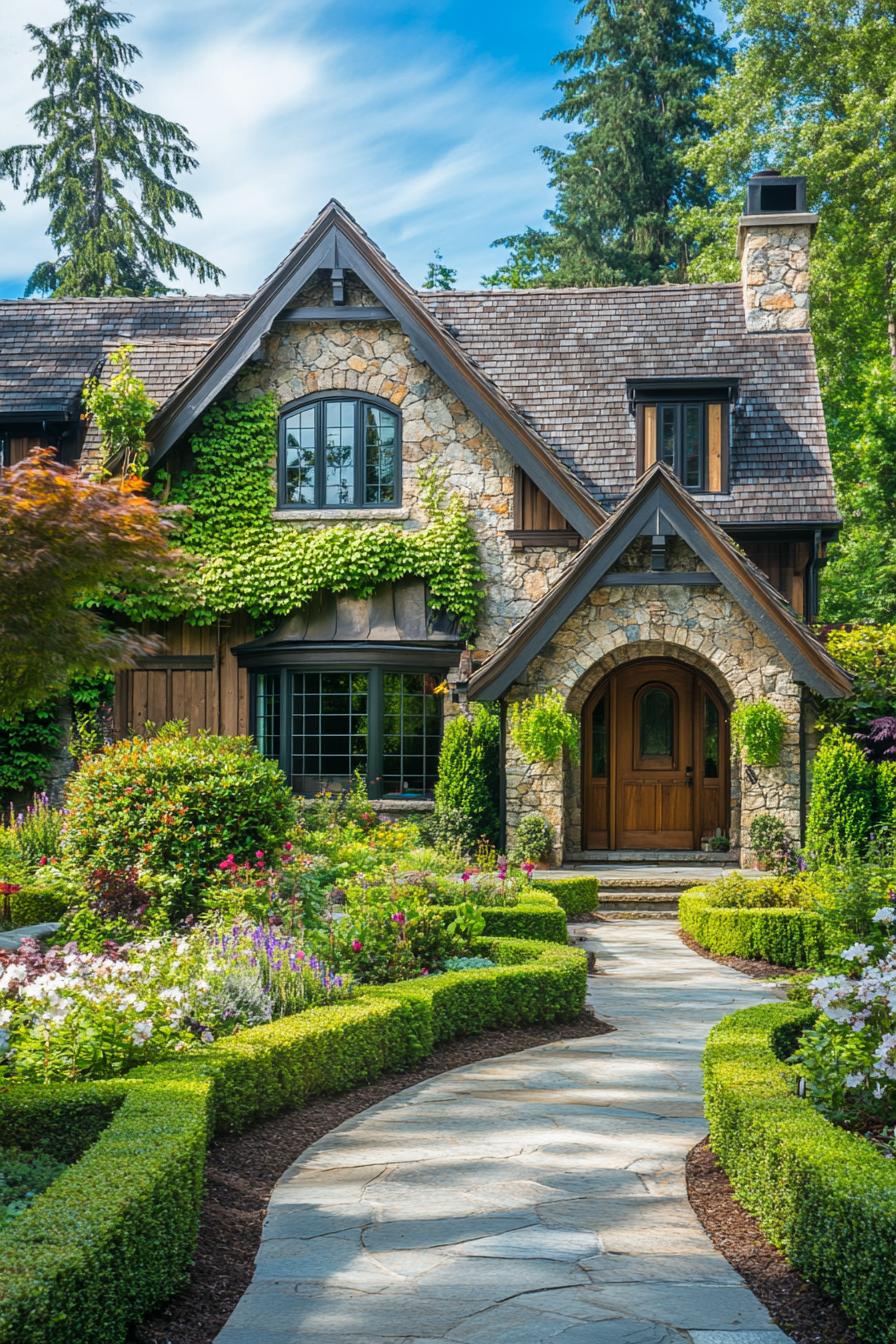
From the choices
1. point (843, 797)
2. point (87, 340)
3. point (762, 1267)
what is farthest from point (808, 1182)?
point (87, 340)

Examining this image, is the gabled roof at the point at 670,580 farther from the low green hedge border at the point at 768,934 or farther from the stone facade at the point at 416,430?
the low green hedge border at the point at 768,934

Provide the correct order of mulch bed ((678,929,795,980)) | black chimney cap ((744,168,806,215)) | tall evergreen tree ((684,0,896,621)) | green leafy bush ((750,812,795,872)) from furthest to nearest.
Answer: tall evergreen tree ((684,0,896,621)) → black chimney cap ((744,168,806,215)) → green leafy bush ((750,812,795,872)) → mulch bed ((678,929,795,980))

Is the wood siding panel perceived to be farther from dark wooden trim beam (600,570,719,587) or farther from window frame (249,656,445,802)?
dark wooden trim beam (600,570,719,587)

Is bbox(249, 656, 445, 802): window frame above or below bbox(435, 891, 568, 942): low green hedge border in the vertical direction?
above

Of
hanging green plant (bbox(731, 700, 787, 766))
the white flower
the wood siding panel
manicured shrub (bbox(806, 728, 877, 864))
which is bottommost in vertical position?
the white flower

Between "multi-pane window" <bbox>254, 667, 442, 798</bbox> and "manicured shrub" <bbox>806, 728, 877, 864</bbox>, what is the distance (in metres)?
5.06

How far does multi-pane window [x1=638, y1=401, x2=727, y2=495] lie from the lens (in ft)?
61.7

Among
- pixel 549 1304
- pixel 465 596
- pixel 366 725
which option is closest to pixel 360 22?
pixel 465 596

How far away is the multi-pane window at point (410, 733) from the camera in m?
18.4

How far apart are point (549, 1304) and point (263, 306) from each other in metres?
15.8

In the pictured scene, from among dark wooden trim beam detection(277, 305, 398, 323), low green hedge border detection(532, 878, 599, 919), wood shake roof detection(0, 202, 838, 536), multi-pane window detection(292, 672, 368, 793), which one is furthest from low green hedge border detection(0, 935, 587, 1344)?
dark wooden trim beam detection(277, 305, 398, 323)

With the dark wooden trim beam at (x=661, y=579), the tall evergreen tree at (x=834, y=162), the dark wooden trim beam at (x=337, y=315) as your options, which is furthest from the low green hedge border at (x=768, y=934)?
the tall evergreen tree at (x=834, y=162)

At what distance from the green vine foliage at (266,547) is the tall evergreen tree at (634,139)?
751 inches

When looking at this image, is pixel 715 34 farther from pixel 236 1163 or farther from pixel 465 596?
pixel 236 1163
